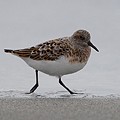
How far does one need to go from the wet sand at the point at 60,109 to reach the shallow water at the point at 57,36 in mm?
457

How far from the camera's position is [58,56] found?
671 cm

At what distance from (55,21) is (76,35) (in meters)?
3.22

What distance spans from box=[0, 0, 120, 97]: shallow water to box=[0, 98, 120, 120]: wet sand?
457mm

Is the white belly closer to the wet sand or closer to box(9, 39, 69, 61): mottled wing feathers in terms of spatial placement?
box(9, 39, 69, 61): mottled wing feathers

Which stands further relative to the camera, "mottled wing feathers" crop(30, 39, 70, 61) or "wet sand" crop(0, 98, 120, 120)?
"mottled wing feathers" crop(30, 39, 70, 61)

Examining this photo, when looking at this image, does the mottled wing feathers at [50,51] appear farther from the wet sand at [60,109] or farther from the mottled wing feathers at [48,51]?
the wet sand at [60,109]

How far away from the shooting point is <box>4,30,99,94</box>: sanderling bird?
6703 mm

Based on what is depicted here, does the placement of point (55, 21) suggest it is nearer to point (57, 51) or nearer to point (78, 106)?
point (57, 51)

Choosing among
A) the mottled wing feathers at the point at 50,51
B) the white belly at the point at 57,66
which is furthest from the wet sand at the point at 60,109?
the mottled wing feathers at the point at 50,51

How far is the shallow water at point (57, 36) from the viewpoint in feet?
23.8

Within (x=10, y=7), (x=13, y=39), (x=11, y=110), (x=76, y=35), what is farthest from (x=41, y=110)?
(x=10, y=7)

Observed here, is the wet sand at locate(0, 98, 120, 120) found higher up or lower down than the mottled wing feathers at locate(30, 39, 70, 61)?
lower down

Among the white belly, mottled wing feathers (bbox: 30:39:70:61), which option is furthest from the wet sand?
mottled wing feathers (bbox: 30:39:70:61)

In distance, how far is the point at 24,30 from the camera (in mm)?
9734
